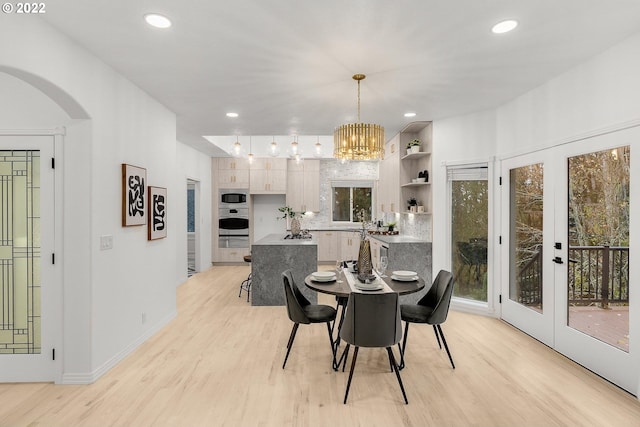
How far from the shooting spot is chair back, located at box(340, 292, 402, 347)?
2.47m

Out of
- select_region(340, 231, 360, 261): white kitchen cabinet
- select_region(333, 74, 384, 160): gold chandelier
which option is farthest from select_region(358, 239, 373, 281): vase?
select_region(340, 231, 360, 261): white kitchen cabinet

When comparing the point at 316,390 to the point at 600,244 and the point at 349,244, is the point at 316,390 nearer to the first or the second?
the point at 600,244

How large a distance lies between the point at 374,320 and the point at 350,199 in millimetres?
6483

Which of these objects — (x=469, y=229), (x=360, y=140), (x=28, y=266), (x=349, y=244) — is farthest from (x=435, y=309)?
(x=349, y=244)

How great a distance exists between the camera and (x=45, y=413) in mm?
2412

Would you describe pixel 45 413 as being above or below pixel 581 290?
below

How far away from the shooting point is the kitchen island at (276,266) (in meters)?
4.95

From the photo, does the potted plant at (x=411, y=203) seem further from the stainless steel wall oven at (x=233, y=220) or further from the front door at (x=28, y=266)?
the front door at (x=28, y=266)

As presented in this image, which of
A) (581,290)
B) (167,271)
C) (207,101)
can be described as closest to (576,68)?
(581,290)

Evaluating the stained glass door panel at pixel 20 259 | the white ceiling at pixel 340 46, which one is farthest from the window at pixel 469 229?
the stained glass door panel at pixel 20 259

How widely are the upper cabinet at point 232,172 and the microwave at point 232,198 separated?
0.57 feet

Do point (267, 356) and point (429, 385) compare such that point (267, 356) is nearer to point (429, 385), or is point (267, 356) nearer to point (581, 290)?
point (429, 385)

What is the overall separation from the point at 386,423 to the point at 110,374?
7.82ft

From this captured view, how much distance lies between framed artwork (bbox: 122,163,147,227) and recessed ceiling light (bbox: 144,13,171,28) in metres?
1.45
